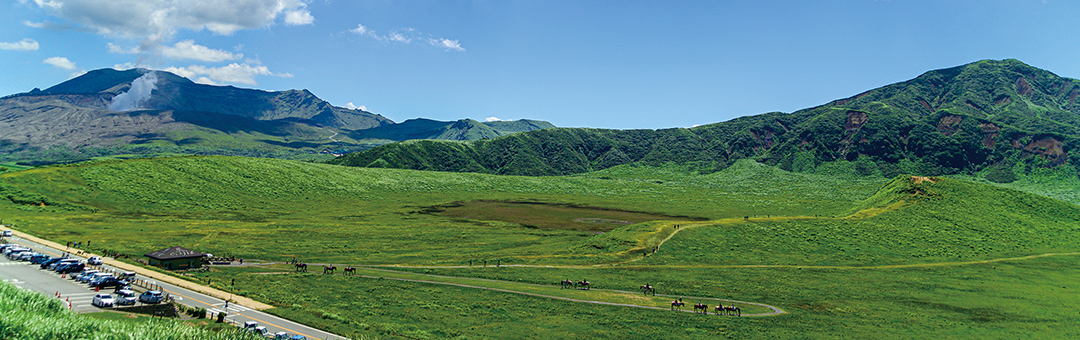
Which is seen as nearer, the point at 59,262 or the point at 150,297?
the point at 150,297

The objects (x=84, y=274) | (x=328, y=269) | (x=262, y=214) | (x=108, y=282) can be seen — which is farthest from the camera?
(x=262, y=214)

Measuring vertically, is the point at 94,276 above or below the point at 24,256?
below

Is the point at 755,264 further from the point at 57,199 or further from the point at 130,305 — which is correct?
the point at 57,199

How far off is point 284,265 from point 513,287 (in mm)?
36448

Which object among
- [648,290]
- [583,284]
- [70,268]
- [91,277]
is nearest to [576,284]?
[583,284]

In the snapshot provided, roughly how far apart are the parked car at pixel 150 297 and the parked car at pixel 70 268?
20.0 m

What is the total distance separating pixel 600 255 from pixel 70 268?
240ft

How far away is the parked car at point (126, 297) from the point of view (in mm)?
45244

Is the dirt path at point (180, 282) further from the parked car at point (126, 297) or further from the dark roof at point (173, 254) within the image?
the parked car at point (126, 297)

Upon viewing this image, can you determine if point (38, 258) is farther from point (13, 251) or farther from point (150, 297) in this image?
point (150, 297)

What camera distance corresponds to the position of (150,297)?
153 feet

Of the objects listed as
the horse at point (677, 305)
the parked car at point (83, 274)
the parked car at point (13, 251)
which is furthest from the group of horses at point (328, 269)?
the horse at point (677, 305)

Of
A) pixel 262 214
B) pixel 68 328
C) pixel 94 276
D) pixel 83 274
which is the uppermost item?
pixel 68 328

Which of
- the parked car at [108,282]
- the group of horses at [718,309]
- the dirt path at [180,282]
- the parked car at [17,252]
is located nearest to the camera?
the dirt path at [180,282]
